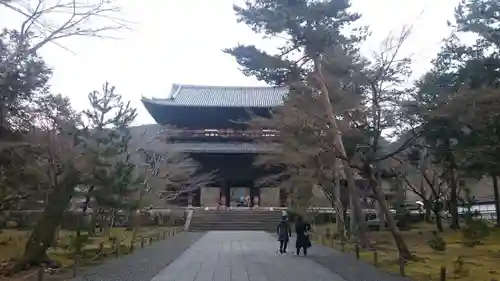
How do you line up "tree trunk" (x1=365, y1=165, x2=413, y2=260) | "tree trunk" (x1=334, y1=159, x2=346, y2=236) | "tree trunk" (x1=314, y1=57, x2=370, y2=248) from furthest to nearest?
"tree trunk" (x1=334, y1=159, x2=346, y2=236), "tree trunk" (x1=314, y1=57, x2=370, y2=248), "tree trunk" (x1=365, y1=165, x2=413, y2=260)

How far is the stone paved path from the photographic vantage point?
13.7 meters

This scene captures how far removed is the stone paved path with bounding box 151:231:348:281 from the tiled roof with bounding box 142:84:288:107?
2266 cm

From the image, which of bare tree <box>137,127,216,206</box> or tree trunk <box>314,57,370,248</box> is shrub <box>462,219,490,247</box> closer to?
tree trunk <box>314,57,370,248</box>

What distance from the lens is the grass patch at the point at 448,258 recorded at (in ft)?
46.9

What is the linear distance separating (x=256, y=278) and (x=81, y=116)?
34.7ft

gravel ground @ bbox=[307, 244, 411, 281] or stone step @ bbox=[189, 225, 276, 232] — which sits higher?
stone step @ bbox=[189, 225, 276, 232]

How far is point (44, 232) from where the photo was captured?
15617 millimetres

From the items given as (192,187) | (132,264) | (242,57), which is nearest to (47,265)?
(132,264)

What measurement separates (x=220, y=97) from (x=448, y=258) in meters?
30.0

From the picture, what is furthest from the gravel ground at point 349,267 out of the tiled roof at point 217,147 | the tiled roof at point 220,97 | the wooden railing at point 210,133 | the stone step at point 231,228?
the tiled roof at point 220,97

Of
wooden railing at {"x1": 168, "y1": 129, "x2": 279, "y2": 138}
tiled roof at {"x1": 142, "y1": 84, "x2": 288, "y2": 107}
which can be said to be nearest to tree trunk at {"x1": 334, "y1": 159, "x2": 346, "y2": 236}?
wooden railing at {"x1": 168, "y1": 129, "x2": 279, "y2": 138}

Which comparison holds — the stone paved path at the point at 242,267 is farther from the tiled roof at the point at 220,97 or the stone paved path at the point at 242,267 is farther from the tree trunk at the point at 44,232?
the tiled roof at the point at 220,97

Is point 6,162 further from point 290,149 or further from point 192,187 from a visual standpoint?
point 192,187

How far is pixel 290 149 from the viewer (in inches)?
926
